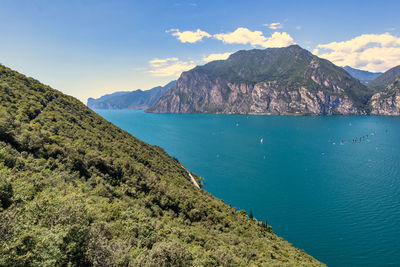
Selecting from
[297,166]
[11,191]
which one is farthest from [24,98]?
[297,166]

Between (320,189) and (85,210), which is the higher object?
(85,210)

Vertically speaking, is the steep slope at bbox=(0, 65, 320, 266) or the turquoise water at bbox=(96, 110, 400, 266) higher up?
the steep slope at bbox=(0, 65, 320, 266)

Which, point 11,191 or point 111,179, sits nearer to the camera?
point 11,191

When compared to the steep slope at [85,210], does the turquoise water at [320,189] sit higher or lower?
lower

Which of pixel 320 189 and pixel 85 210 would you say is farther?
pixel 320 189

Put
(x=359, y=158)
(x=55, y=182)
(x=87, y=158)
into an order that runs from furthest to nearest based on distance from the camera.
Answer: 1. (x=359, y=158)
2. (x=87, y=158)
3. (x=55, y=182)

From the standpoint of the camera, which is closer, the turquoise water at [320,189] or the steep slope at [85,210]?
the steep slope at [85,210]

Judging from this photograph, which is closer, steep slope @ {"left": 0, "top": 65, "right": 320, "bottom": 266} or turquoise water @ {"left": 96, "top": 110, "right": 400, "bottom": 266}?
steep slope @ {"left": 0, "top": 65, "right": 320, "bottom": 266}

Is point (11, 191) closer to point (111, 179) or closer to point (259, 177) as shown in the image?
point (111, 179)
